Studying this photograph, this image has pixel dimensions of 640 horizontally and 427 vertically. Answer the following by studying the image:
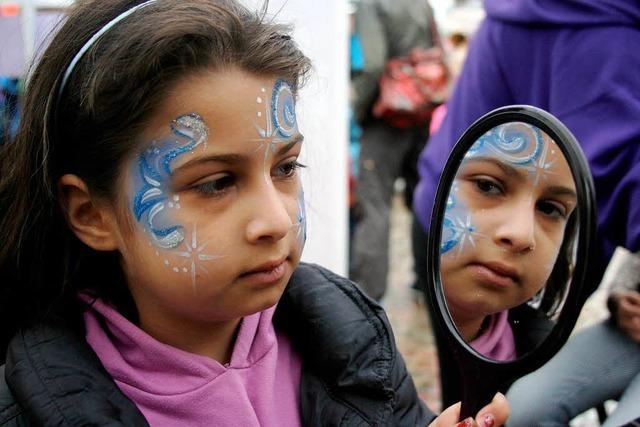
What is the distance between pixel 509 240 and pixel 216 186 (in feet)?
1.36

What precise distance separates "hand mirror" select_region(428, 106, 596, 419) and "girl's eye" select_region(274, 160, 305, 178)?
23cm

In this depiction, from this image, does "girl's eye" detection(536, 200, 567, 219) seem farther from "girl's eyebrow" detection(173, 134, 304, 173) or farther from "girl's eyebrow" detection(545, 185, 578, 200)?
"girl's eyebrow" detection(173, 134, 304, 173)

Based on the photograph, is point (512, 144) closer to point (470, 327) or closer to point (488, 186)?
point (488, 186)

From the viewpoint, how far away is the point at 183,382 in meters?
1.24

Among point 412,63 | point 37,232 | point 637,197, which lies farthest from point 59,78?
point 412,63

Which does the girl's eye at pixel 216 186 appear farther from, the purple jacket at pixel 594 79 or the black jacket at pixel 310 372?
the purple jacket at pixel 594 79

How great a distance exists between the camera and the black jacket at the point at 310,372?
3.75ft

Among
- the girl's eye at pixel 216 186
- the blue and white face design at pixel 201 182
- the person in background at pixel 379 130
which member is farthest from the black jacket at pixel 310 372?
the person in background at pixel 379 130

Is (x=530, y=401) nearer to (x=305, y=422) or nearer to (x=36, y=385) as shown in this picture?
(x=305, y=422)

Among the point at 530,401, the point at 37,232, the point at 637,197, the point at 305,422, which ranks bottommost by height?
the point at 530,401

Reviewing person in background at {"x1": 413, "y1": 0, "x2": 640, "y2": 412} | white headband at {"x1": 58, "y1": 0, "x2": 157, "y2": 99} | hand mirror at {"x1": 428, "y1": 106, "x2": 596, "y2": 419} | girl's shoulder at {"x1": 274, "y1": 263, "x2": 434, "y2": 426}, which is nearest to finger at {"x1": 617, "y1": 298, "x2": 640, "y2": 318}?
person in background at {"x1": 413, "y1": 0, "x2": 640, "y2": 412}

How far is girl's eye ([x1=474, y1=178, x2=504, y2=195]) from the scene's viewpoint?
1109mm

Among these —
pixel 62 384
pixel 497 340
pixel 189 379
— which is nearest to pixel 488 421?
pixel 497 340

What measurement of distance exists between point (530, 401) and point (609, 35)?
80cm
